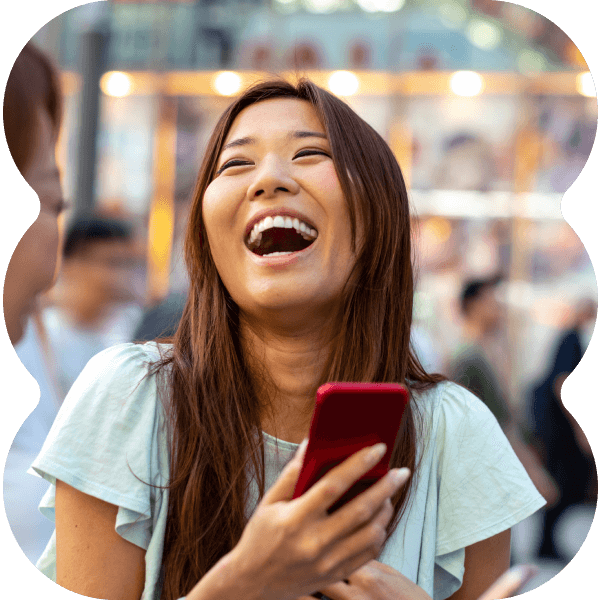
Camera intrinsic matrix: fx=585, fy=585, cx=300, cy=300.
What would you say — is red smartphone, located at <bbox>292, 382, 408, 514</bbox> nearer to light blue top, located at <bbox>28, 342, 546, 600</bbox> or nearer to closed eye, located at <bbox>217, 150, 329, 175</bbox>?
light blue top, located at <bbox>28, 342, 546, 600</bbox>

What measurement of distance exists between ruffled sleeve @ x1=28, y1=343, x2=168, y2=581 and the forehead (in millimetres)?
389

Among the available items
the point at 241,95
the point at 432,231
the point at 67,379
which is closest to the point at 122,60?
the point at 432,231

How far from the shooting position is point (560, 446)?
7.27 feet

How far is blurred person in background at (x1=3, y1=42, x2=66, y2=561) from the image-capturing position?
97cm

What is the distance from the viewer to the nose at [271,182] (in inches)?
32.0

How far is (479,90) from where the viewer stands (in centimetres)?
277

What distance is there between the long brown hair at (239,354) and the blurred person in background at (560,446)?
146 cm

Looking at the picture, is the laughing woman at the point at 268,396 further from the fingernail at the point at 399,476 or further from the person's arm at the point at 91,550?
the fingernail at the point at 399,476

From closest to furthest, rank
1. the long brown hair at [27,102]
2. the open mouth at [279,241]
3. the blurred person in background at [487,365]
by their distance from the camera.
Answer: the open mouth at [279,241]
the long brown hair at [27,102]
the blurred person in background at [487,365]

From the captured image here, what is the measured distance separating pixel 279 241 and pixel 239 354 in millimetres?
199

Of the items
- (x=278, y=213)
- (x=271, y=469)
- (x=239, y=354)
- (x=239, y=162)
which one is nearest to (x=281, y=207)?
(x=278, y=213)

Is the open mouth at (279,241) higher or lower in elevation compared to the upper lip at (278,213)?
lower

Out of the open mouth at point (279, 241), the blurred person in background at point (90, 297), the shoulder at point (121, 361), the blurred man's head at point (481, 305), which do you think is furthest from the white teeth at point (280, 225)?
the blurred man's head at point (481, 305)

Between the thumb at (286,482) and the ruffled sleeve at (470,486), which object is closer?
the thumb at (286,482)
